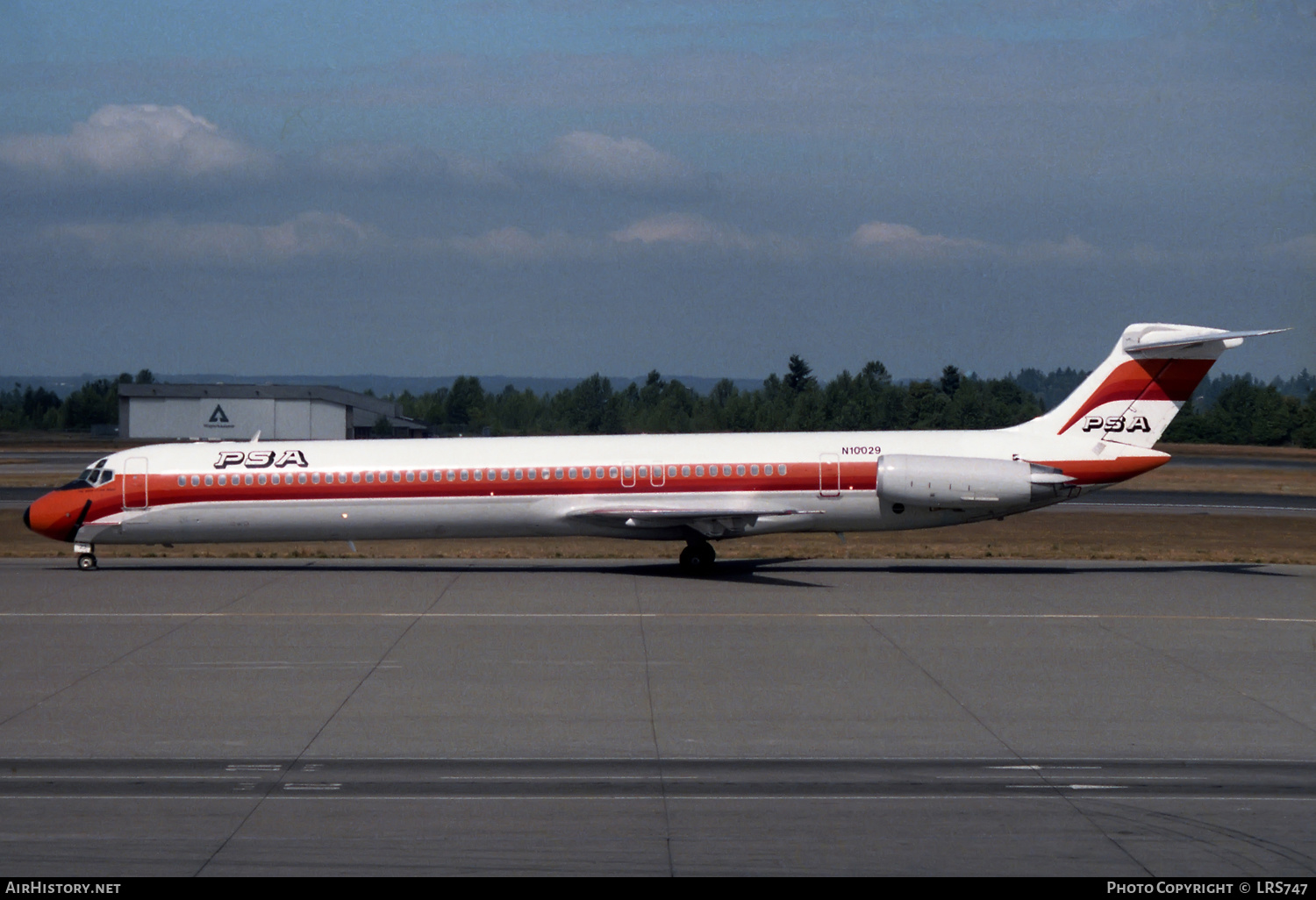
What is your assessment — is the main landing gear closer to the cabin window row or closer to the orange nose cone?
the cabin window row

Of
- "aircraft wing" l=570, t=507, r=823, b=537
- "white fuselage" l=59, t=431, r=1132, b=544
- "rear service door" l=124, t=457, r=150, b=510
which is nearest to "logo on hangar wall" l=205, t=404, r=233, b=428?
"rear service door" l=124, t=457, r=150, b=510

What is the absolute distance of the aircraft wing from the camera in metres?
25.7

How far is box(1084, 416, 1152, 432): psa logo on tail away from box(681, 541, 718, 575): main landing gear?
27.4 ft

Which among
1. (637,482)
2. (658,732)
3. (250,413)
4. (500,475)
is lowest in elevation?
(658,732)

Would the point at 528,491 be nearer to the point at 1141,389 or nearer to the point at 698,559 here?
the point at 698,559

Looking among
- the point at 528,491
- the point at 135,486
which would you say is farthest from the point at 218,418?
the point at 528,491

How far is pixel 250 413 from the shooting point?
82.4 meters

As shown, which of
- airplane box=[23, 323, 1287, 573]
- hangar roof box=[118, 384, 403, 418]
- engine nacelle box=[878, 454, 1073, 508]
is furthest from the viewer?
hangar roof box=[118, 384, 403, 418]

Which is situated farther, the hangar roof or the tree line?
the hangar roof

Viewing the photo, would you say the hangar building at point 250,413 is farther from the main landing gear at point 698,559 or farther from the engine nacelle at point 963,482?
the engine nacelle at point 963,482

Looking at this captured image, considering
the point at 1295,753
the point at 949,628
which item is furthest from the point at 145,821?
the point at 949,628

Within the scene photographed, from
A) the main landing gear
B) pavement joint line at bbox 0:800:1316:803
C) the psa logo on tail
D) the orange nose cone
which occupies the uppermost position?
→ the psa logo on tail

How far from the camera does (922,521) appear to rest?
26.5 meters

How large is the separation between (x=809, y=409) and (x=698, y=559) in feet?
166
